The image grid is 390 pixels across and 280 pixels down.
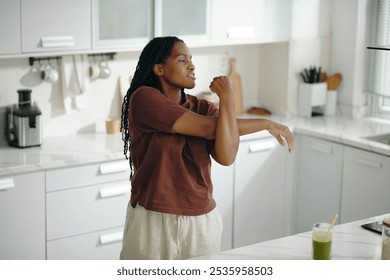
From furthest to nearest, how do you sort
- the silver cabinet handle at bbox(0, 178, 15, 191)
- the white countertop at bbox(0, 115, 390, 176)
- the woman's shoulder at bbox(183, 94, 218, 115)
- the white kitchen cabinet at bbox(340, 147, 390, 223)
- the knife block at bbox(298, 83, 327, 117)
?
the knife block at bbox(298, 83, 327, 117)
the white kitchen cabinet at bbox(340, 147, 390, 223)
the white countertop at bbox(0, 115, 390, 176)
the silver cabinet handle at bbox(0, 178, 15, 191)
the woman's shoulder at bbox(183, 94, 218, 115)

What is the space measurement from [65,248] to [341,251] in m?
1.73

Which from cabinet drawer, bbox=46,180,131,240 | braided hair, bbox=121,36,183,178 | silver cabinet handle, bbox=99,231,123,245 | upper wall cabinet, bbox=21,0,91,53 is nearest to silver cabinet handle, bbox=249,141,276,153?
cabinet drawer, bbox=46,180,131,240

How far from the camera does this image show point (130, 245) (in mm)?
2641

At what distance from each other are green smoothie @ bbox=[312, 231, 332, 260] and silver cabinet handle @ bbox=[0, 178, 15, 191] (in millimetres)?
1725

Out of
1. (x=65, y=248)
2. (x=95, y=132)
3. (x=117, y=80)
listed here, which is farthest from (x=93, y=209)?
(x=117, y=80)

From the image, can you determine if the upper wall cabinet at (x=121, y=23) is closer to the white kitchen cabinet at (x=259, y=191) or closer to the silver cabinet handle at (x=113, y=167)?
the silver cabinet handle at (x=113, y=167)

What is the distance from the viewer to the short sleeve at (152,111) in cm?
244

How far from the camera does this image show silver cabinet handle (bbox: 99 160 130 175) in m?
3.77

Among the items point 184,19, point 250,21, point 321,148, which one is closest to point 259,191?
point 321,148

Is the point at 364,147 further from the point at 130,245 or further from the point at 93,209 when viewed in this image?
the point at 130,245

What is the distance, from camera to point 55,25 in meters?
3.69

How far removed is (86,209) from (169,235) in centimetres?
128

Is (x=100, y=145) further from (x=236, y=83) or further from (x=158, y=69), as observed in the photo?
(x=158, y=69)

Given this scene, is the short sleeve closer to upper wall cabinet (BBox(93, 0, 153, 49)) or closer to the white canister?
upper wall cabinet (BBox(93, 0, 153, 49))
